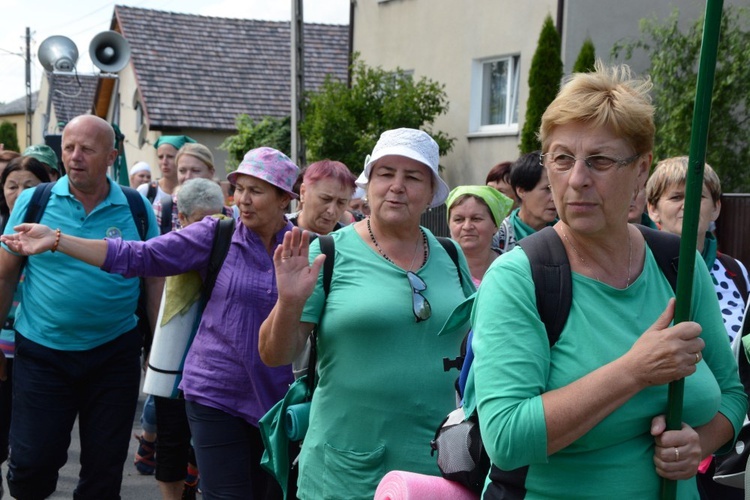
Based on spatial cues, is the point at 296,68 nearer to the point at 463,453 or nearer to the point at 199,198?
Answer: the point at 199,198

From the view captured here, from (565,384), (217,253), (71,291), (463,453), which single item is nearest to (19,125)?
(71,291)

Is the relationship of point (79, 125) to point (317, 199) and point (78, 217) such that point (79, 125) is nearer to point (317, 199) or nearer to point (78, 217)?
point (78, 217)

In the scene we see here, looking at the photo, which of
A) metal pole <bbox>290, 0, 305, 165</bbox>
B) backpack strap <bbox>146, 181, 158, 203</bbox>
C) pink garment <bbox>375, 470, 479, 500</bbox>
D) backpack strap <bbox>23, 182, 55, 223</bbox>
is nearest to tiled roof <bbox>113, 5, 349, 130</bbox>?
metal pole <bbox>290, 0, 305, 165</bbox>

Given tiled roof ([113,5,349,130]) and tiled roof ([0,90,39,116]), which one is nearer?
tiled roof ([113,5,349,130])

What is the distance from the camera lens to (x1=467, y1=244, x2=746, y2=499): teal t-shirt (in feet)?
7.32

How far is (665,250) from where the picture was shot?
2.58 metres

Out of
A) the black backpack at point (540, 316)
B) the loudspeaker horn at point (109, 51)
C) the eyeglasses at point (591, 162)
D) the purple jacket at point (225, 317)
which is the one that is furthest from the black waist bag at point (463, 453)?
the loudspeaker horn at point (109, 51)

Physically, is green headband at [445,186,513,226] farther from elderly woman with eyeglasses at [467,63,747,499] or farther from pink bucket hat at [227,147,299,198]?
elderly woman with eyeglasses at [467,63,747,499]

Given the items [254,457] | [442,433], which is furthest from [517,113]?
[442,433]

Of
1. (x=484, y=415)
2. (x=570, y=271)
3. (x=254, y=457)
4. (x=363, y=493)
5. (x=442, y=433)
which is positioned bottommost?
(x=254, y=457)

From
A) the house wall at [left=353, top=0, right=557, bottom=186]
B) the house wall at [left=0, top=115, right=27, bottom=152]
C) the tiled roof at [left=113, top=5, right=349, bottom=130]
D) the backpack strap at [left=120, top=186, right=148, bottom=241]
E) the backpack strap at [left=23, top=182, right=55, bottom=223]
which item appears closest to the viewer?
the backpack strap at [left=23, top=182, right=55, bottom=223]

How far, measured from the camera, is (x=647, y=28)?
15.2m

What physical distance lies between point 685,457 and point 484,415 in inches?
18.9

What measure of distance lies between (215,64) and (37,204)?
3091 centimetres
